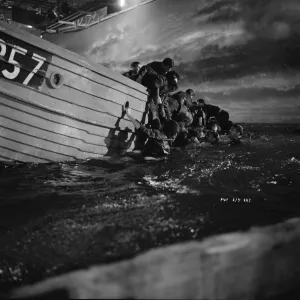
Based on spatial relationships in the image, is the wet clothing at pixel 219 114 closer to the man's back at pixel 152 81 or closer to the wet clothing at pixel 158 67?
the wet clothing at pixel 158 67

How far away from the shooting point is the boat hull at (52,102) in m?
4.03

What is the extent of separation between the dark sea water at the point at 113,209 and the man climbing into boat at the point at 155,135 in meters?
1.19

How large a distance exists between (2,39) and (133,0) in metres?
11.0

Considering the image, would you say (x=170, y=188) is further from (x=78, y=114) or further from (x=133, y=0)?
(x=133, y=0)

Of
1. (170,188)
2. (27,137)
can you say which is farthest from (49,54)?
(170,188)

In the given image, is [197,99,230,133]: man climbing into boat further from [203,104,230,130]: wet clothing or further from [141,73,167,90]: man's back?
[141,73,167,90]: man's back

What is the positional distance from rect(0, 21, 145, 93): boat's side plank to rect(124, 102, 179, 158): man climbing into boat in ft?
1.98

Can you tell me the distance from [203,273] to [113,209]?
5.12 ft

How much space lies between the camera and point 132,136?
6.09 metres

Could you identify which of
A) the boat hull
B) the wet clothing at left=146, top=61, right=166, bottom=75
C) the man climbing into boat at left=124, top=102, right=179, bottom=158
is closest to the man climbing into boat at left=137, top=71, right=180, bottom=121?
the man climbing into boat at left=124, top=102, right=179, bottom=158

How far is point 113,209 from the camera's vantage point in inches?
106

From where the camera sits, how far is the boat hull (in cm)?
403

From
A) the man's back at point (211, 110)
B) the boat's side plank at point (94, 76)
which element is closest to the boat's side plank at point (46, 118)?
the boat's side plank at point (94, 76)

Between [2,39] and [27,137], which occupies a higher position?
[2,39]
